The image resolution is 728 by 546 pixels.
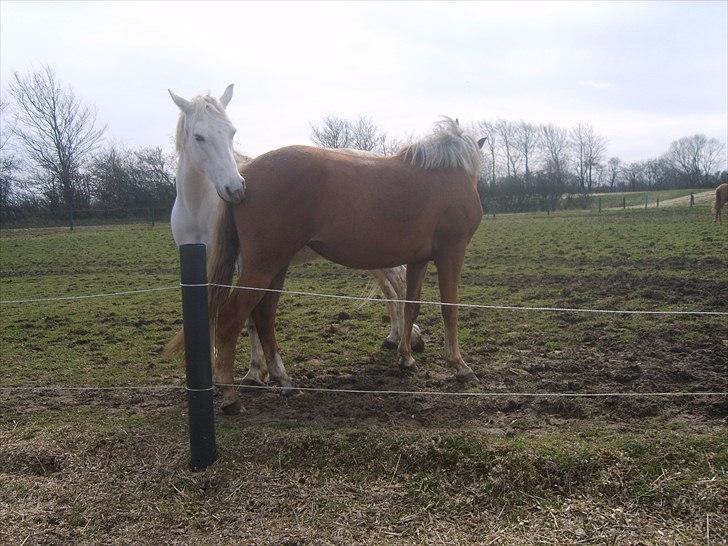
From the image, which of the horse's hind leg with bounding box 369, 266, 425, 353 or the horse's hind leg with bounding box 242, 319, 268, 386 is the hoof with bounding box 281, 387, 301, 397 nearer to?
the horse's hind leg with bounding box 242, 319, 268, 386

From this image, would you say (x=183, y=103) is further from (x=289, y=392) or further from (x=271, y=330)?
(x=289, y=392)

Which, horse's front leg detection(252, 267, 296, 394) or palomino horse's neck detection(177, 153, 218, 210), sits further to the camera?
palomino horse's neck detection(177, 153, 218, 210)

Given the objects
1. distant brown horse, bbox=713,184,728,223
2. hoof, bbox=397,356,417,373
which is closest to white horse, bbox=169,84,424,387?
hoof, bbox=397,356,417,373

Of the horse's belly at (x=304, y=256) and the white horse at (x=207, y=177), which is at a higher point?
the white horse at (x=207, y=177)

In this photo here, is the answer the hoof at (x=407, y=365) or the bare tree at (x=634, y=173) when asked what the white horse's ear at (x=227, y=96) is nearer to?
the hoof at (x=407, y=365)

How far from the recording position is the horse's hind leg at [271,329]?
14.3 ft

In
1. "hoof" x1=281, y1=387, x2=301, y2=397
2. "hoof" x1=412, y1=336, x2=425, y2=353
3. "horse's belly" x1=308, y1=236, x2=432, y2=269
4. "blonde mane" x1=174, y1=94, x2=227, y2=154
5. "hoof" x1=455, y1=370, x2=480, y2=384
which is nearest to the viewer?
"horse's belly" x1=308, y1=236, x2=432, y2=269

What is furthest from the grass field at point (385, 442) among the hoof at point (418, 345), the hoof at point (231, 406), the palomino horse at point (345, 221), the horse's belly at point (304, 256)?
the horse's belly at point (304, 256)

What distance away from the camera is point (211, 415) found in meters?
A: 3.07

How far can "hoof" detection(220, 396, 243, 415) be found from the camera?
3.89 m

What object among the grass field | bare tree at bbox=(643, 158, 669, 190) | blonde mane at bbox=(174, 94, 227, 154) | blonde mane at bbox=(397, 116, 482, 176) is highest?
bare tree at bbox=(643, 158, 669, 190)

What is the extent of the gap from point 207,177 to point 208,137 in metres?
0.30

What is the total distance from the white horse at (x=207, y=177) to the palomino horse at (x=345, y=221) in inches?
6.1

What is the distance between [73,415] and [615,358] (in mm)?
4440
